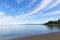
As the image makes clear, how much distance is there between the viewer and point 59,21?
485ft

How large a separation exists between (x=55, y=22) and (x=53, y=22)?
3.60m

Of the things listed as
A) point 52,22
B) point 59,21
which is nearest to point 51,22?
point 52,22

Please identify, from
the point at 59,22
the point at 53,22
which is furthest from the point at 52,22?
the point at 59,22

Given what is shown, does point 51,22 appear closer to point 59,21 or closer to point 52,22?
point 52,22

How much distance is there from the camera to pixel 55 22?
15075 centimetres

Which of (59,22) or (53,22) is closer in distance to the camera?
(59,22)

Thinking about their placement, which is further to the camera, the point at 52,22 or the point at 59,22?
the point at 52,22

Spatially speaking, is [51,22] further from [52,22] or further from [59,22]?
[59,22]

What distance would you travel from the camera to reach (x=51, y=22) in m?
156

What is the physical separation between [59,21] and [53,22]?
8.57m

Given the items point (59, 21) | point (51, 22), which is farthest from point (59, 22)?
point (51, 22)

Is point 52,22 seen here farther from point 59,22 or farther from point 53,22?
point 59,22

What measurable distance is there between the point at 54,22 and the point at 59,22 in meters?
9.21

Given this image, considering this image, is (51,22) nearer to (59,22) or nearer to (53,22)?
(53,22)
